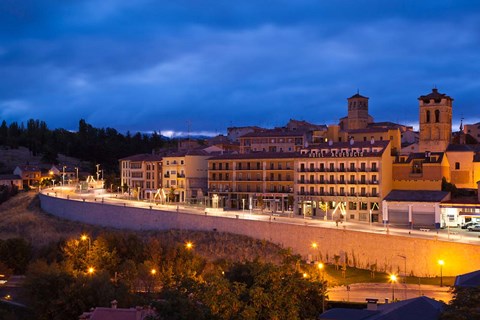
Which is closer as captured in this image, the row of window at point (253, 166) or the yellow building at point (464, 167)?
the yellow building at point (464, 167)

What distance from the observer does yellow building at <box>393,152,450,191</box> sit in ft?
204

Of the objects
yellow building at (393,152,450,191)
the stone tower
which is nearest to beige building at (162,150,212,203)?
the stone tower

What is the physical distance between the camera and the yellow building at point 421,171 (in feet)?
204

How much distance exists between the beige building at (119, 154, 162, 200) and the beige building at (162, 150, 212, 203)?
4.26m

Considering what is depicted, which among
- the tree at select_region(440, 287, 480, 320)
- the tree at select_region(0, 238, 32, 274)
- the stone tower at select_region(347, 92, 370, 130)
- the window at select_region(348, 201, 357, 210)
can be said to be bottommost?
the tree at select_region(0, 238, 32, 274)

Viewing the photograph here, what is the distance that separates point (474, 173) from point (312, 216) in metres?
18.9

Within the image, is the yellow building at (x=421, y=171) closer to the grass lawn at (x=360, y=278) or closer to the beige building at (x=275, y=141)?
the beige building at (x=275, y=141)

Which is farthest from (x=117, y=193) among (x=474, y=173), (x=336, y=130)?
(x=474, y=173)

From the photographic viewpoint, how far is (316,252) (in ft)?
164

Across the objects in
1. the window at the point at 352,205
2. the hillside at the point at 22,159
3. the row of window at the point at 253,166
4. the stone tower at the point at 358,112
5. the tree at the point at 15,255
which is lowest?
the tree at the point at 15,255

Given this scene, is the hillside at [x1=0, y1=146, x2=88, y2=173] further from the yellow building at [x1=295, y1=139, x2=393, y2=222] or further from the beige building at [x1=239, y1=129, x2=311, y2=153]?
the yellow building at [x1=295, y1=139, x2=393, y2=222]

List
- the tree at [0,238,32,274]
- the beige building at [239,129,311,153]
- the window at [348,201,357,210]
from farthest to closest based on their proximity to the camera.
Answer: the beige building at [239,129,311,153]
the window at [348,201,357,210]
the tree at [0,238,32,274]

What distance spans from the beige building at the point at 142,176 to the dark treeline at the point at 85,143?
43.7 metres

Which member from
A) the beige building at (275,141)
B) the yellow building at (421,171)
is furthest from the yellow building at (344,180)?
the beige building at (275,141)
